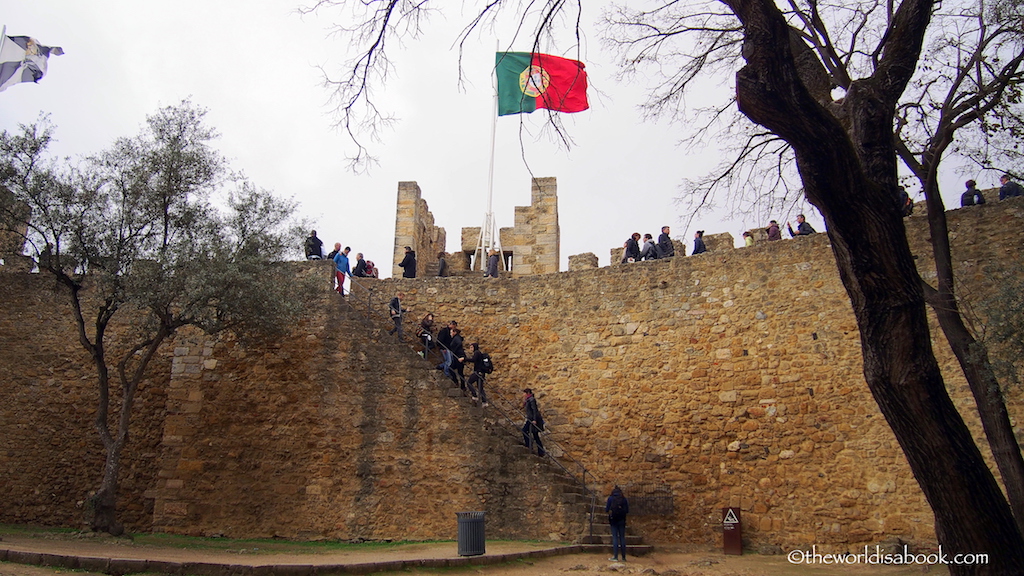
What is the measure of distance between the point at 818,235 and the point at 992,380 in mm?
4771

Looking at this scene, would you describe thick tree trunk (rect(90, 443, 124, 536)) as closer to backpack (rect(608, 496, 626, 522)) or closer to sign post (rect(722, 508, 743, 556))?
backpack (rect(608, 496, 626, 522))

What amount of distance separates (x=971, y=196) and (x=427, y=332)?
9.76 metres

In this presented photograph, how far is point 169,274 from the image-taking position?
519 inches

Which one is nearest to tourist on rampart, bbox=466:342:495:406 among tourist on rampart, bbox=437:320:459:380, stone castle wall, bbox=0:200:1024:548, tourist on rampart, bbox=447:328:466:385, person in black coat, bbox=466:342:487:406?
person in black coat, bbox=466:342:487:406

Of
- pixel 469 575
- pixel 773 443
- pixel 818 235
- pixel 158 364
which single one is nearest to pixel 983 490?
pixel 469 575

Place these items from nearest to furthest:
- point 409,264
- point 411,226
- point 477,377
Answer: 1. point 477,377
2. point 409,264
3. point 411,226

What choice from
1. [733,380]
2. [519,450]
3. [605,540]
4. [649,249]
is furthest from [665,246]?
[605,540]

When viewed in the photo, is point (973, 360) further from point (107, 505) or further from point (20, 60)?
point (20, 60)

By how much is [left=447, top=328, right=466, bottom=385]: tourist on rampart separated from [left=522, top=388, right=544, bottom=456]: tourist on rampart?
47.0 inches

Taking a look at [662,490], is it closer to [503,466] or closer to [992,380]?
[503,466]

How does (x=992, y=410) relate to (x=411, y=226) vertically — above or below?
below

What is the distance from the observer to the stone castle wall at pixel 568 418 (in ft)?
40.4

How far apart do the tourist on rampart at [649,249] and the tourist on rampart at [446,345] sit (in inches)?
161

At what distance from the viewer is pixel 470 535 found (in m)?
10.6
